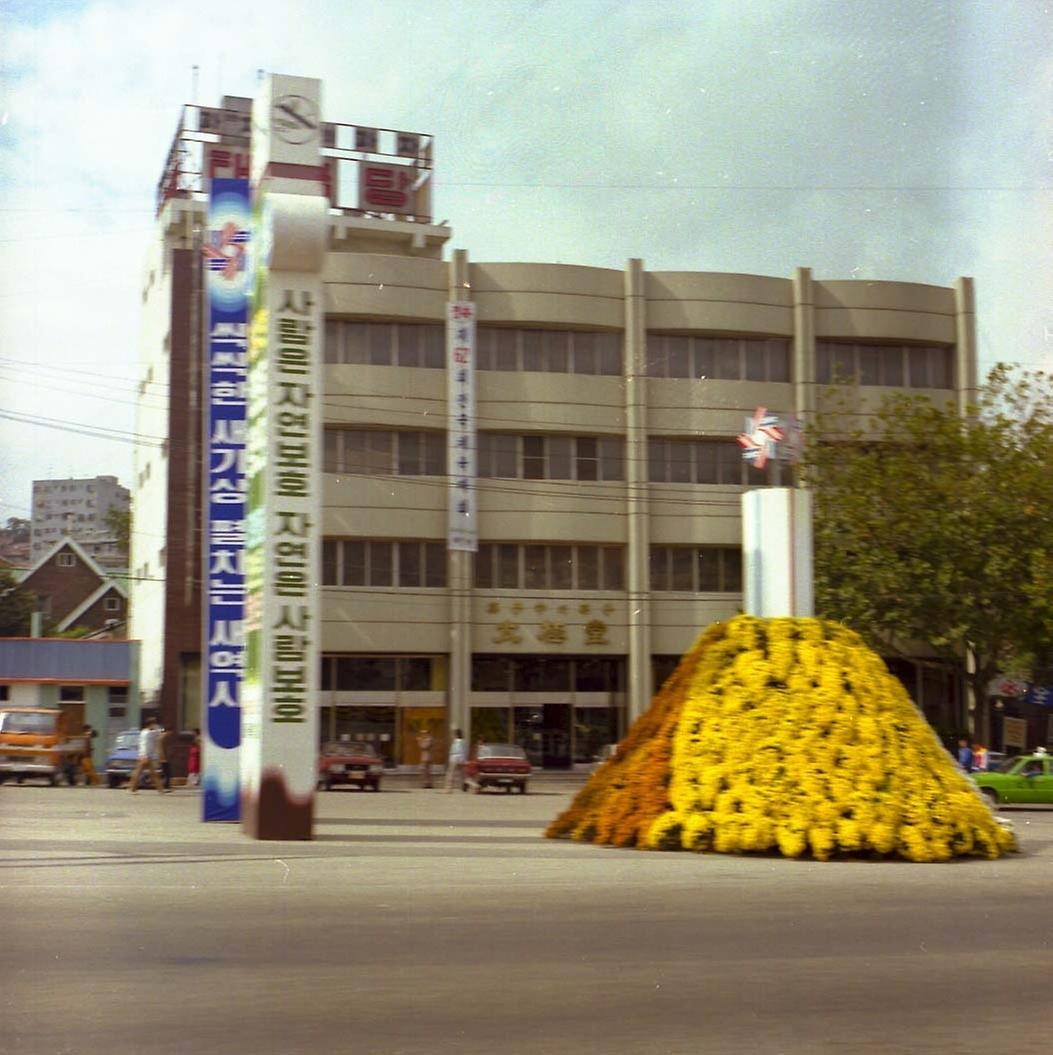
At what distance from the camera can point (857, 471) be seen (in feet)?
136

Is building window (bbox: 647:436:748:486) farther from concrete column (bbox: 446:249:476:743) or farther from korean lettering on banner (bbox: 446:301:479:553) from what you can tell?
concrete column (bbox: 446:249:476:743)

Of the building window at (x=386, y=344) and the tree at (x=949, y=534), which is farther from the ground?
the building window at (x=386, y=344)

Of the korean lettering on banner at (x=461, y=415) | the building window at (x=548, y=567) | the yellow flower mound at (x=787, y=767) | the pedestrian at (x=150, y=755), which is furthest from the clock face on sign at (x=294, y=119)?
the building window at (x=548, y=567)

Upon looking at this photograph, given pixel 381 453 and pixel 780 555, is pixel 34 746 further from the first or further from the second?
pixel 780 555

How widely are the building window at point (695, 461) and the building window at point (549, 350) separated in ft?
9.86

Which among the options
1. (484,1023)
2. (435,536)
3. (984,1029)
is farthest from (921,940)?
(435,536)

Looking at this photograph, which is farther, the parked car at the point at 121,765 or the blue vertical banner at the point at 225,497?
the parked car at the point at 121,765

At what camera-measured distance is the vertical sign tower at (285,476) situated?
19.1m

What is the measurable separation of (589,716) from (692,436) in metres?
9.96

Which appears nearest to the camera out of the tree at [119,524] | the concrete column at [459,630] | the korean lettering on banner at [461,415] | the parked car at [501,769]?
the parked car at [501,769]

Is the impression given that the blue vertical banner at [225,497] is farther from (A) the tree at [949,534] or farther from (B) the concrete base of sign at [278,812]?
(A) the tree at [949,534]

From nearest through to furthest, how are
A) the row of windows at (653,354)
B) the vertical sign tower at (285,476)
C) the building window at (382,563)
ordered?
the vertical sign tower at (285,476) → the building window at (382,563) → the row of windows at (653,354)

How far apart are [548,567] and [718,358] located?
9.20 metres

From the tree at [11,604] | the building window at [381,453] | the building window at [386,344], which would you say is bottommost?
the tree at [11,604]
